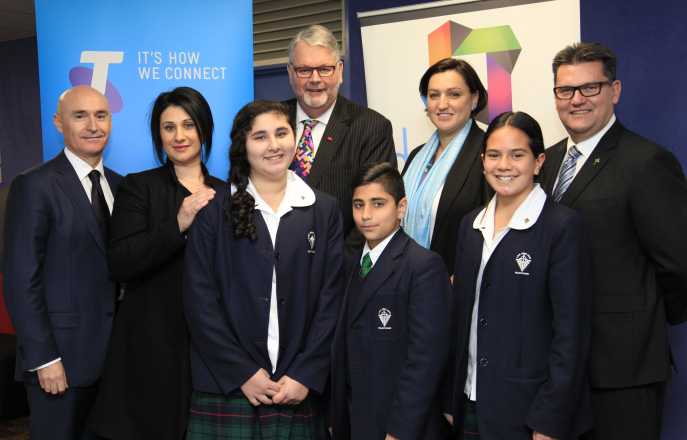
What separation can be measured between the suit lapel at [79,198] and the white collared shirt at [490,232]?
1.59 meters

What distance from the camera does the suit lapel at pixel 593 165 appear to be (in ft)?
6.38

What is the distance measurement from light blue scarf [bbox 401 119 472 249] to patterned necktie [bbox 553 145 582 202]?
1.45 feet

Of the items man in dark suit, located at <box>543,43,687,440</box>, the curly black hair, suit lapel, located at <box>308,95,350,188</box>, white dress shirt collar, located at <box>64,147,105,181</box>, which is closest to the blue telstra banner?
white dress shirt collar, located at <box>64,147,105,181</box>

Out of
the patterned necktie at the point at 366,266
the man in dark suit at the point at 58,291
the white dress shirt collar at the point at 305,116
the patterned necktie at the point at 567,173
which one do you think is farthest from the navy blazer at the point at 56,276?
the patterned necktie at the point at 567,173

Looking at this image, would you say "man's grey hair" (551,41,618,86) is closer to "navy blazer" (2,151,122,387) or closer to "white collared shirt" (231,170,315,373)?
"white collared shirt" (231,170,315,373)

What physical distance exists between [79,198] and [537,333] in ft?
6.38

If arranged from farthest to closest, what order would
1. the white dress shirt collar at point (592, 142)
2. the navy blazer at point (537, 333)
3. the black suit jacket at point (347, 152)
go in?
1. the black suit jacket at point (347, 152)
2. the white dress shirt collar at point (592, 142)
3. the navy blazer at point (537, 333)

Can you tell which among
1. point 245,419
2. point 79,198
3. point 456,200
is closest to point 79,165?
point 79,198

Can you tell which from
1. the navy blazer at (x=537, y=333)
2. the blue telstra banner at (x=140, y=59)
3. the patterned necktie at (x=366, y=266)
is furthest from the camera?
the blue telstra banner at (x=140, y=59)

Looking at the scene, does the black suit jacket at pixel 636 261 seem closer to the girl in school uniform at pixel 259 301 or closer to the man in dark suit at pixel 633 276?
the man in dark suit at pixel 633 276

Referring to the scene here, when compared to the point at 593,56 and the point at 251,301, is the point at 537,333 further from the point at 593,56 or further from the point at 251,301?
the point at 593,56

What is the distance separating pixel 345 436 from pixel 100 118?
71.5 inches

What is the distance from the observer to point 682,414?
112 inches

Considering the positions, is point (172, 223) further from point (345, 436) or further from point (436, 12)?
point (436, 12)
